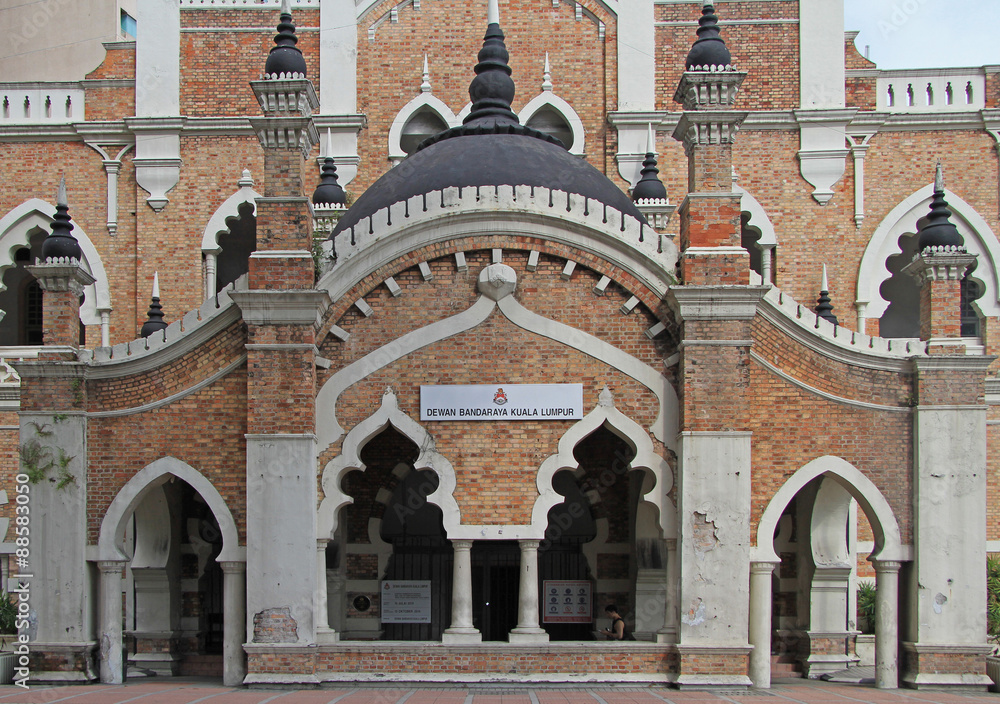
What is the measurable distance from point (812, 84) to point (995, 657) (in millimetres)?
14188

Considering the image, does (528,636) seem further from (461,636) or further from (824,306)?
(824,306)

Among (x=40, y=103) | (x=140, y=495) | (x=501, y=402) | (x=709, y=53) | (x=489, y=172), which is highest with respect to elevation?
(x=40, y=103)

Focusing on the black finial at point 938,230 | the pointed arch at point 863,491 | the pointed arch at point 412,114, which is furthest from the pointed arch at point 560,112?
the pointed arch at point 863,491

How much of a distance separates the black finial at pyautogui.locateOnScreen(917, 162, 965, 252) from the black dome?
423cm

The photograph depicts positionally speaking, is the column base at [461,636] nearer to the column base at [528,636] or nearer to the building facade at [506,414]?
the building facade at [506,414]

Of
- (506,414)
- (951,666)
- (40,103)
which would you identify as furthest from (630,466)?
(40,103)

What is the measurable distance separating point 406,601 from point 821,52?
624 inches

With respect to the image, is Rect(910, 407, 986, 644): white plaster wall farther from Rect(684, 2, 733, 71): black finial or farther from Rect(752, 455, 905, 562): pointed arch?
Rect(684, 2, 733, 71): black finial

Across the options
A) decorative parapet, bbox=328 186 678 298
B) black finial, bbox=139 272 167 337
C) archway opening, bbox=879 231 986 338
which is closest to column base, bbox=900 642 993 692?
decorative parapet, bbox=328 186 678 298

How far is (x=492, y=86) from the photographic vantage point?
20.2 m

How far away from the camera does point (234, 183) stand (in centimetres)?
2608

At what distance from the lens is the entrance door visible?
63.4 ft

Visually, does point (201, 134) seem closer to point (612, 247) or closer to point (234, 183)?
point (234, 183)

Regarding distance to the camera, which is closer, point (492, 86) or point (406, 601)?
point (406, 601)
